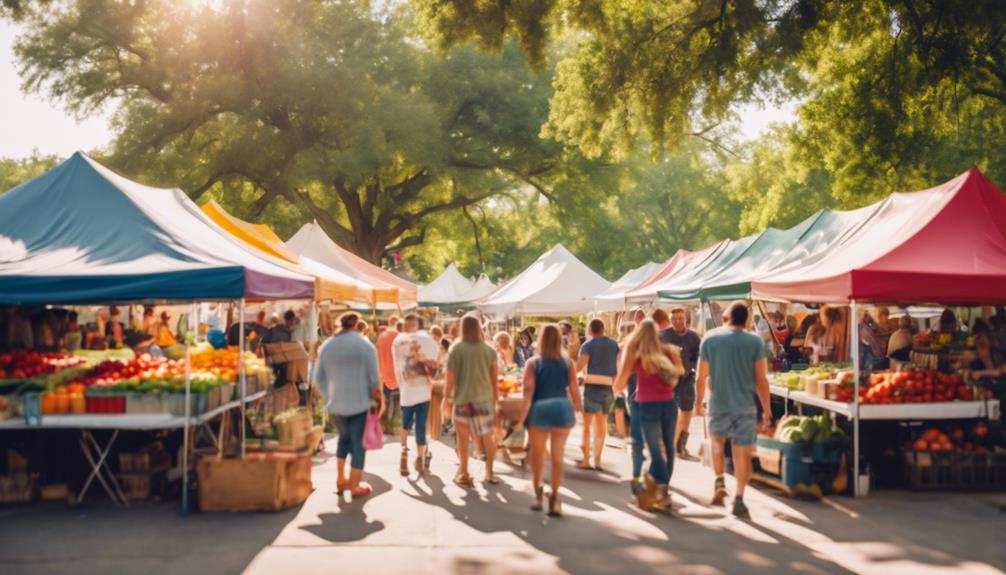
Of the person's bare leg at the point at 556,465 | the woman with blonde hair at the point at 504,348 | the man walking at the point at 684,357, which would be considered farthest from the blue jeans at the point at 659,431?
the woman with blonde hair at the point at 504,348

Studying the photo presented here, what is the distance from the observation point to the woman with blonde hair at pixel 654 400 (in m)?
9.05


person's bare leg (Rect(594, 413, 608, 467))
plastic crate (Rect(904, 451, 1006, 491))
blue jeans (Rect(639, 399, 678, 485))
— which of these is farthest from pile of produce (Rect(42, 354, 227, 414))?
plastic crate (Rect(904, 451, 1006, 491))

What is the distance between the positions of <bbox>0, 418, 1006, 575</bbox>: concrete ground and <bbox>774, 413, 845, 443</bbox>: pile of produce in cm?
66

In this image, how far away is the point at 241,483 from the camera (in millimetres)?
9297

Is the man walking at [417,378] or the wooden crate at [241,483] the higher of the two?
the man walking at [417,378]

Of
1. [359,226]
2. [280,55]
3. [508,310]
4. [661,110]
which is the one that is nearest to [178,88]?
[280,55]

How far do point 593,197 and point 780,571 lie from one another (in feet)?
102

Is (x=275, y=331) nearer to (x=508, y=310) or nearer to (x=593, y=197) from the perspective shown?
(x=508, y=310)

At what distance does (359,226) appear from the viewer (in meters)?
38.1

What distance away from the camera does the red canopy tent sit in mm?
10148

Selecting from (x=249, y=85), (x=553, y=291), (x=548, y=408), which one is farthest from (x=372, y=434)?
(x=249, y=85)

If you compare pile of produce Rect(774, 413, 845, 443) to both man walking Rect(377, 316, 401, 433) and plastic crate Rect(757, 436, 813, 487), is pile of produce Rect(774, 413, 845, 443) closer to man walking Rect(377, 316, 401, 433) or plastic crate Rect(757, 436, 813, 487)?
plastic crate Rect(757, 436, 813, 487)

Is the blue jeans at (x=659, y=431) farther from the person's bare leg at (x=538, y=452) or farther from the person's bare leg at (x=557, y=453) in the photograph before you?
the person's bare leg at (x=538, y=452)

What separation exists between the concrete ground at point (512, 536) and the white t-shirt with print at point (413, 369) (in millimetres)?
1182
